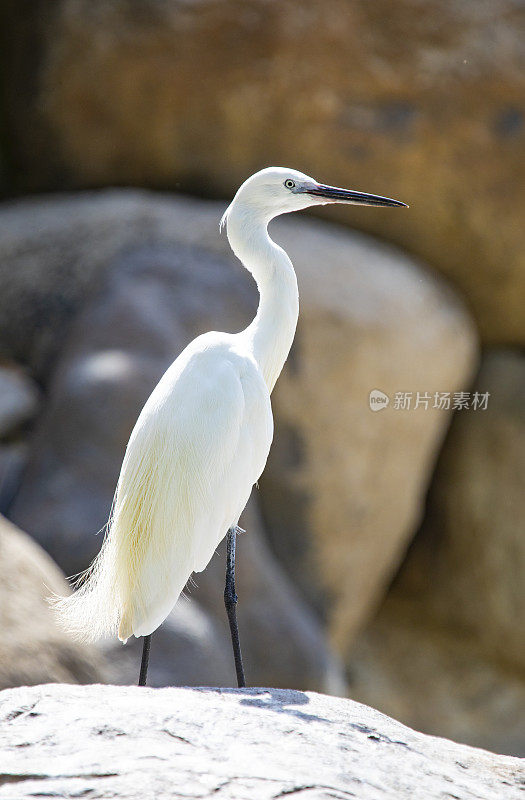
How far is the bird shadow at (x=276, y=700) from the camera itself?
2.39m

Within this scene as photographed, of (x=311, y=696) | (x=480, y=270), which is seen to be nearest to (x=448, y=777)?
(x=311, y=696)

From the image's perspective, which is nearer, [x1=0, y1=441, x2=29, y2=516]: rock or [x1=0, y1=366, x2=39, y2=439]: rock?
[x1=0, y1=441, x2=29, y2=516]: rock

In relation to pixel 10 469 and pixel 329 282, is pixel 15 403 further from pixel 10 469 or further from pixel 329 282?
pixel 329 282

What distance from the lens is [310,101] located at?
6.23m

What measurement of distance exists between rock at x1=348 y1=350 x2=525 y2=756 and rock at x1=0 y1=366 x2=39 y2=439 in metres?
2.80

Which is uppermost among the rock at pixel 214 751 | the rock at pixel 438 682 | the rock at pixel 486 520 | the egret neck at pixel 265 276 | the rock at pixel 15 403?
the egret neck at pixel 265 276

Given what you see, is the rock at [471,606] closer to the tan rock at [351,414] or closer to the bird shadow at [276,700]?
the tan rock at [351,414]

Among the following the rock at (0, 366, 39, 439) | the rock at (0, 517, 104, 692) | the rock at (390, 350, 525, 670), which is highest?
the rock at (0, 366, 39, 439)

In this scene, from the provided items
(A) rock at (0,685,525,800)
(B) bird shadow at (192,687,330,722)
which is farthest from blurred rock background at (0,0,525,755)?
(A) rock at (0,685,525,800)

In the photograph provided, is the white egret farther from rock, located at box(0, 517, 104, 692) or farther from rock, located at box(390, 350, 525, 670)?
rock, located at box(390, 350, 525, 670)

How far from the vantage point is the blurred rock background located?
5363 mm

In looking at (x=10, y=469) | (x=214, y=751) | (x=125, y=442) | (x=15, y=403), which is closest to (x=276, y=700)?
(x=214, y=751)

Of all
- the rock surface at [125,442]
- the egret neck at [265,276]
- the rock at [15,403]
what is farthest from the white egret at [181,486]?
the rock at [15,403]

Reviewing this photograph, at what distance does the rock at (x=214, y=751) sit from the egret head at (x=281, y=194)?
146 centimetres
